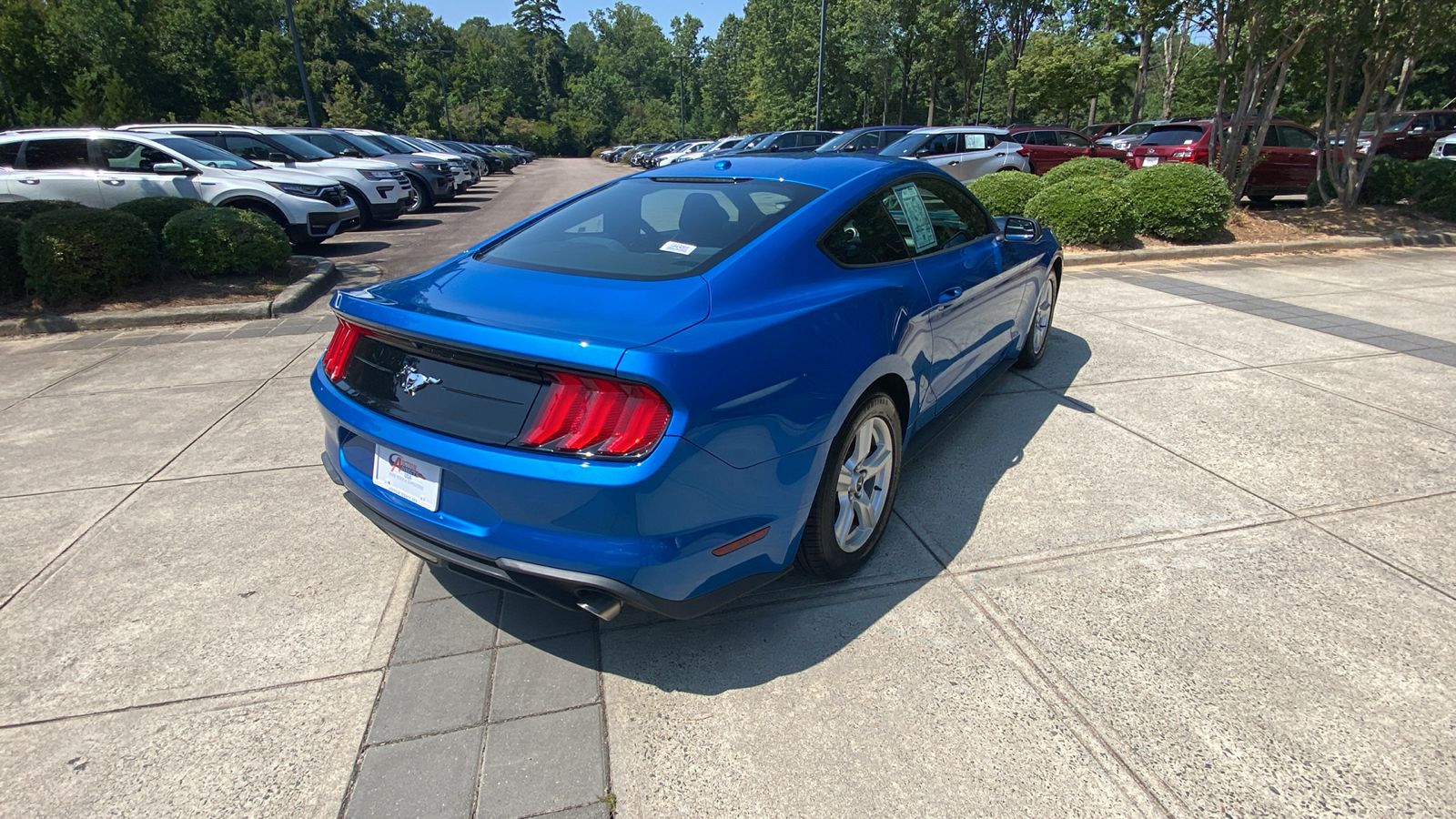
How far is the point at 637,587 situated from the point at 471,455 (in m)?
0.59

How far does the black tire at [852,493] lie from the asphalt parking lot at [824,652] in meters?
0.15

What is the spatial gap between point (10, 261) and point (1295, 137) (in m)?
18.7

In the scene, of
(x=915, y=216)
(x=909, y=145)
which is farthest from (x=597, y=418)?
(x=909, y=145)

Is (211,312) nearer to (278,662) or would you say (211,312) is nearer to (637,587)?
(278,662)

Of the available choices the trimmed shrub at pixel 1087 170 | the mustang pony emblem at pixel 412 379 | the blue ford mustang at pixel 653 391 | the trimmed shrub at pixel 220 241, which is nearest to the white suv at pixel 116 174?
the trimmed shrub at pixel 220 241

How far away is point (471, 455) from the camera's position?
7.00 feet

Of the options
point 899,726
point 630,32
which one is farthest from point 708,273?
point 630,32

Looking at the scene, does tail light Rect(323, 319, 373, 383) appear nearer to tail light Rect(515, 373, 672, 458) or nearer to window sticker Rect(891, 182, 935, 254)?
tail light Rect(515, 373, 672, 458)

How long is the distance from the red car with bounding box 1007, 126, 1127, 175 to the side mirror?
1280cm

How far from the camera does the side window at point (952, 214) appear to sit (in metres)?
3.66

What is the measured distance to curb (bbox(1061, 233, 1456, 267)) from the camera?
384 inches

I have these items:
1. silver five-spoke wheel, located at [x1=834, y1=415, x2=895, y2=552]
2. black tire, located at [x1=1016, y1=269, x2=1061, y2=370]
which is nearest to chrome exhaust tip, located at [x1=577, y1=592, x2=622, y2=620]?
silver five-spoke wheel, located at [x1=834, y1=415, x2=895, y2=552]

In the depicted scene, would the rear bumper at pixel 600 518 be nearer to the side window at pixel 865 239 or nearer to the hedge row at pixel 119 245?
the side window at pixel 865 239

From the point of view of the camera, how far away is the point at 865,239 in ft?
9.95
